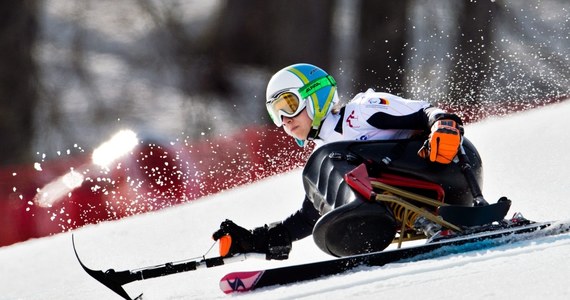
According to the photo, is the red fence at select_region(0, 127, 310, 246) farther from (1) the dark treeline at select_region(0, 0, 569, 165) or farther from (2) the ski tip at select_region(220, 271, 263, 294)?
(2) the ski tip at select_region(220, 271, 263, 294)

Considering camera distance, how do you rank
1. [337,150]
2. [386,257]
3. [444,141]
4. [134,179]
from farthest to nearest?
[134,179]
[337,150]
[444,141]
[386,257]

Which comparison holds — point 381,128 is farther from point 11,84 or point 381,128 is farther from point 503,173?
point 11,84

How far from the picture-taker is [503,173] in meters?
6.23

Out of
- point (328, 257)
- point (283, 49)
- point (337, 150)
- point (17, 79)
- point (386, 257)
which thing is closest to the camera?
point (386, 257)

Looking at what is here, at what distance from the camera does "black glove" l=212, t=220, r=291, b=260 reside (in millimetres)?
4422

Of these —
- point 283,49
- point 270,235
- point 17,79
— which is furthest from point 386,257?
point 17,79

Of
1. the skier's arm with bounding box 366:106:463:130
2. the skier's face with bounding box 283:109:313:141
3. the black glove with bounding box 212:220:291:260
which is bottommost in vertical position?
the black glove with bounding box 212:220:291:260

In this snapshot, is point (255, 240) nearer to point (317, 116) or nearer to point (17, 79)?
point (317, 116)

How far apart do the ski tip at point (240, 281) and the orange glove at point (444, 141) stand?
3.33 ft

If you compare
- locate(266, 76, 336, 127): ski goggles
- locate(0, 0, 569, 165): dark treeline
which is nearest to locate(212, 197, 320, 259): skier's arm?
locate(266, 76, 336, 127): ski goggles

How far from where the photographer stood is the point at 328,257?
4727 millimetres

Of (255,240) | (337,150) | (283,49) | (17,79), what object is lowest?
(255,240)

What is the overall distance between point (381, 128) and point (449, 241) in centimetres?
84

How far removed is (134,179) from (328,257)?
17.8ft
